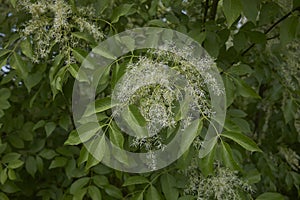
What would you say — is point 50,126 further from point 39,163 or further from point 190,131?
point 190,131

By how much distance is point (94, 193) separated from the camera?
1775 mm

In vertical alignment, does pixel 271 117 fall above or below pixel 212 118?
below

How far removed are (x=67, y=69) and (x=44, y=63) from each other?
1.27 feet

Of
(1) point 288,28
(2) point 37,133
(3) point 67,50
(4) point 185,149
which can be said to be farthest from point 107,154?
(2) point 37,133

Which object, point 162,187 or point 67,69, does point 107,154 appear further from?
point 162,187

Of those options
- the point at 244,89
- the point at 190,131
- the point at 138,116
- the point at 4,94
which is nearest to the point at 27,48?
the point at 4,94

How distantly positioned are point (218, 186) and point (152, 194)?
9.5 inches

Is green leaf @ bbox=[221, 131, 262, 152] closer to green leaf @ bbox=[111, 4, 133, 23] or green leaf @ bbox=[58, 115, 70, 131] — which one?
green leaf @ bbox=[111, 4, 133, 23]

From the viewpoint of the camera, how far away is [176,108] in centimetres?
134

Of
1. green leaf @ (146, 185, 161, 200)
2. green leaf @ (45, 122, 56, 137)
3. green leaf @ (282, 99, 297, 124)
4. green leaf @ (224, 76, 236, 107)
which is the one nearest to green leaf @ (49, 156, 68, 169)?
green leaf @ (45, 122, 56, 137)

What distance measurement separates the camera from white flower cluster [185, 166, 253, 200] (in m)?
1.67

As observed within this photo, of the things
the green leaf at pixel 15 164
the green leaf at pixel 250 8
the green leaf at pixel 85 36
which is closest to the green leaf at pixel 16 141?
the green leaf at pixel 15 164

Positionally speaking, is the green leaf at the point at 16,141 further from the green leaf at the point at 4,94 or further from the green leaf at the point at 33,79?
the green leaf at the point at 33,79

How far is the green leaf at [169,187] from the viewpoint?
173 cm
